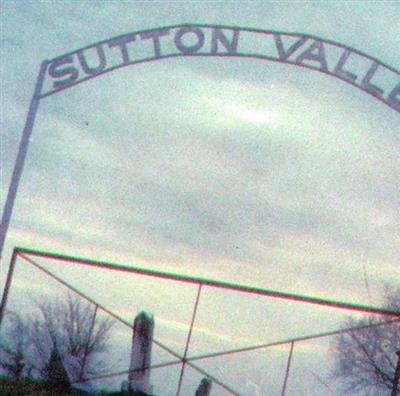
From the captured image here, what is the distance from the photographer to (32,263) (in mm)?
7207

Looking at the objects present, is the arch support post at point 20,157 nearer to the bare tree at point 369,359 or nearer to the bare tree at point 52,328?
the bare tree at point 369,359

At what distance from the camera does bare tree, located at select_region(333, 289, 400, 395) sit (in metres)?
29.4

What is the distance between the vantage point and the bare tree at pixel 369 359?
96.5 feet

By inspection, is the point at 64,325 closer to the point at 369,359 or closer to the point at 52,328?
the point at 52,328

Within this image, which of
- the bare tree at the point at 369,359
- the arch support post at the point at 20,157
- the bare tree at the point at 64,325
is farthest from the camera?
the bare tree at the point at 64,325

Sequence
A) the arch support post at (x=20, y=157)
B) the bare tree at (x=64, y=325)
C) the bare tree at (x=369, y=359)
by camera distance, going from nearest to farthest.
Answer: the arch support post at (x=20, y=157) < the bare tree at (x=369, y=359) < the bare tree at (x=64, y=325)

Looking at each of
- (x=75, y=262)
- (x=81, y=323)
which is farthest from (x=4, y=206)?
(x=81, y=323)

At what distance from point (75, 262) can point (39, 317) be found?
163 ft

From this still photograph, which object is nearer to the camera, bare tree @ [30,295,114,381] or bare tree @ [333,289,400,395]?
bare tree @ [333,289,400,395]

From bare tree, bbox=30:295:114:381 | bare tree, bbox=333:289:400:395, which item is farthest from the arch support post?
bare tree, bbox=30:295:114:381

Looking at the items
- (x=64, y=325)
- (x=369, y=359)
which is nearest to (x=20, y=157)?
(x=369, y=359)

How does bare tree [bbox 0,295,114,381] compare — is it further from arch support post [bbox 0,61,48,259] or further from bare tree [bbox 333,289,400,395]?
arch support post [bbox 0,61,48,259]

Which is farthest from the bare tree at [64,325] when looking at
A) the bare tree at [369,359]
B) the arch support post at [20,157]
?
the arch support post at [20,157]

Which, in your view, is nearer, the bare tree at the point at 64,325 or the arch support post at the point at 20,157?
the arch support post at the point at 20,157
